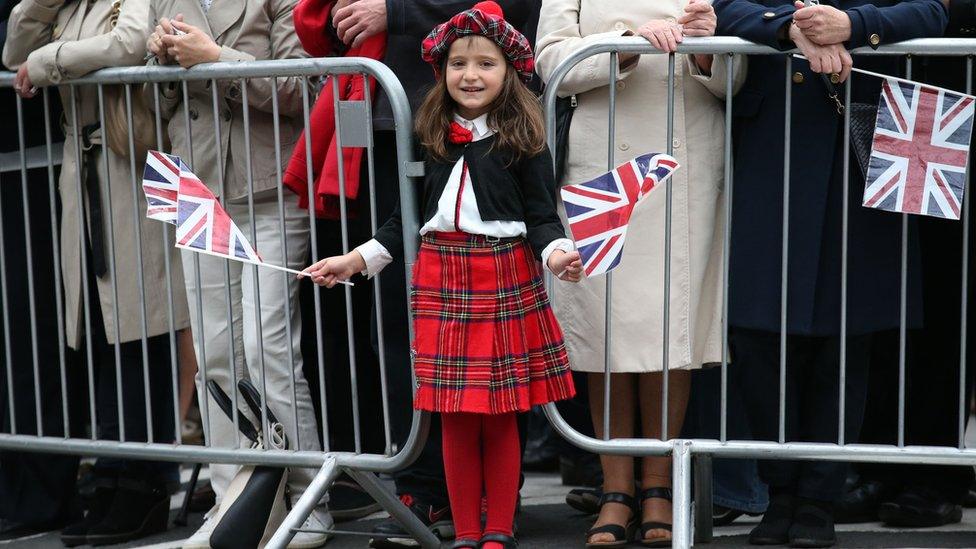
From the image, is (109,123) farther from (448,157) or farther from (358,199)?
(448,157)

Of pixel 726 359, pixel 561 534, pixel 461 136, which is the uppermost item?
pixel 461 136

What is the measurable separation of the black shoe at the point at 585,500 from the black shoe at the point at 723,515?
40 centimetres

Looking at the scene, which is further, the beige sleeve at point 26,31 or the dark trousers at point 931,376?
the beige sleeve at point 26,31

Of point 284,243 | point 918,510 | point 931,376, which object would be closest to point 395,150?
point 284,243

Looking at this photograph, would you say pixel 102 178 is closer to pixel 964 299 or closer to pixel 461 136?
pixel 461 136

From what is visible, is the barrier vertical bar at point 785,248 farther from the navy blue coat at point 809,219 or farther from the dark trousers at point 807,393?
the dark trousers at point 807,393

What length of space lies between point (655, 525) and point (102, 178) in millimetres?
2195

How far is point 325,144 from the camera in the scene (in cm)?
444

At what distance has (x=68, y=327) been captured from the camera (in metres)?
5.00

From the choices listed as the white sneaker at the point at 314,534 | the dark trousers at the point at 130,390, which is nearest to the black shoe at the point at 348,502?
the white sneaker at the point at 314,534

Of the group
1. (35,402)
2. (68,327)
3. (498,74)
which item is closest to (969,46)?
(498,74)

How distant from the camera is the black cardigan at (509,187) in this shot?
3.95 metres

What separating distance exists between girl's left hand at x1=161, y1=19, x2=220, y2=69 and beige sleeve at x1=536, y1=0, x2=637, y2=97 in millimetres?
1040

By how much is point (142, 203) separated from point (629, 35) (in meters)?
1.79
